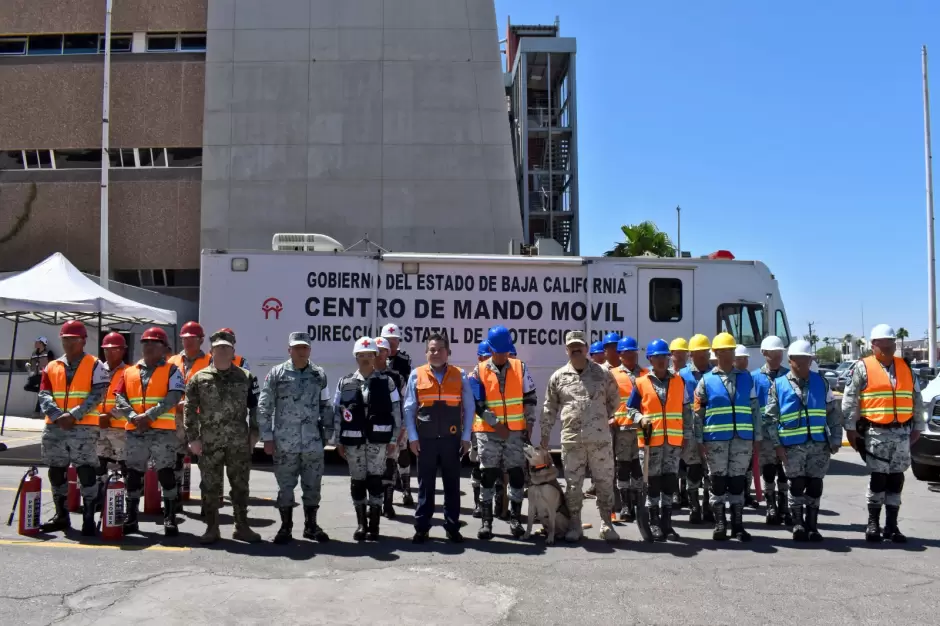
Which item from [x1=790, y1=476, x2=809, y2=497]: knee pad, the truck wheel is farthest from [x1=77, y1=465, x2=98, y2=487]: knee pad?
the truck wheel

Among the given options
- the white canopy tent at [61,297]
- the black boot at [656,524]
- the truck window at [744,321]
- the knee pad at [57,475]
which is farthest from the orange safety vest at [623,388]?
the white canopy tent at [61,297]

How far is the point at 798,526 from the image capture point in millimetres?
7426

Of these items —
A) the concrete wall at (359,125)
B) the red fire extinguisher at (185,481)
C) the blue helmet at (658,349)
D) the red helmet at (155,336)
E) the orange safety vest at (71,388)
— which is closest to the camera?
the orange safety vest at (71,388)

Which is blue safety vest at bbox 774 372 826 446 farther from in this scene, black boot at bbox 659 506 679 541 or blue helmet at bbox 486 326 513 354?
blue helmet at bbox 486 326 513 354

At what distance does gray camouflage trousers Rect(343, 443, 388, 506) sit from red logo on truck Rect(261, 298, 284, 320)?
475 centimetres

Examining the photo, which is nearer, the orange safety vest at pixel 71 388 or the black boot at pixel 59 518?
the orange safety vest at pixel 71 388

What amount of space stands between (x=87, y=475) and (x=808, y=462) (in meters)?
6.82

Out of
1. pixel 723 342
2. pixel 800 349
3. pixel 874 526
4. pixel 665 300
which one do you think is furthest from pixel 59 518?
pixel 665 300

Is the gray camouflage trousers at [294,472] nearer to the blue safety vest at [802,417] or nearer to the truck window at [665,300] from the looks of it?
the blue safety vest at [802,417]

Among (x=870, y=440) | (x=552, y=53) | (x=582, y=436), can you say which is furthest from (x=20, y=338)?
(x=552, y=53)

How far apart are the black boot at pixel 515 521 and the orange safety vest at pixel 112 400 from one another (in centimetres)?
385

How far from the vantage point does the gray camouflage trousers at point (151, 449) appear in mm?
7348

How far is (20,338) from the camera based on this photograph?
67.4 ft

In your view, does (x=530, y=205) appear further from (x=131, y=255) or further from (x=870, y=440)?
(x=870, y=440)
